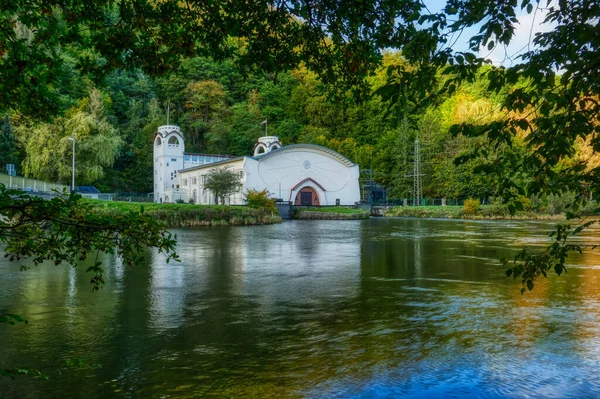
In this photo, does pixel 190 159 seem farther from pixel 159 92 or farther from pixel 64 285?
pixel 64 285

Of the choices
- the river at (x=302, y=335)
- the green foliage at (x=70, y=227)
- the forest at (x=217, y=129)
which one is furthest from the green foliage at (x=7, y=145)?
the green foliage at (x=70, y=227)

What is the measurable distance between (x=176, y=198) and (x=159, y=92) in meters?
33.3

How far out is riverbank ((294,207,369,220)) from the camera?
5075 centimetres

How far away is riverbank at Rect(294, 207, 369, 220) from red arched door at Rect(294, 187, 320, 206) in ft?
10.2

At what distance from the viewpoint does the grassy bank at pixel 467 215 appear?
4747 centimetres

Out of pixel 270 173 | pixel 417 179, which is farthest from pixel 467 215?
pixel 270 173

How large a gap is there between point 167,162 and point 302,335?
5865 centimetres

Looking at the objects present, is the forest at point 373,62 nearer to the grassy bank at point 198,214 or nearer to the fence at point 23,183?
the grassy bank at point 198,214

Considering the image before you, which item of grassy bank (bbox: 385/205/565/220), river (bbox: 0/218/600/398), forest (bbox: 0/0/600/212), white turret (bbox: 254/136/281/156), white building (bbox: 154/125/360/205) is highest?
white turret (bbox: 254/136/281/156)

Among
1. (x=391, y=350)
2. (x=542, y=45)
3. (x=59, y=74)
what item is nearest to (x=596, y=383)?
(x=391, y=350)

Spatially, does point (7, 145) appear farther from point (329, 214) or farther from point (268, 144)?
point (329, 214)

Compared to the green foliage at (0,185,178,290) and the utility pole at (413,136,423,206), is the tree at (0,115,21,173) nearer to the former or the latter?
the utility pole at (413,136,423,206)

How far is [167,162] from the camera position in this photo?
203 feet

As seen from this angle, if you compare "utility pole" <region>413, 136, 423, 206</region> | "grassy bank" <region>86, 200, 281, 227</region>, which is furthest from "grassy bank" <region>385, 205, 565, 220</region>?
"grassy bank" <region>86, 200, 281, 227</region>
